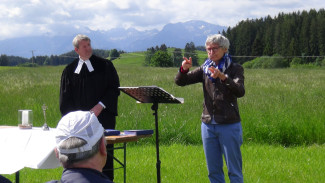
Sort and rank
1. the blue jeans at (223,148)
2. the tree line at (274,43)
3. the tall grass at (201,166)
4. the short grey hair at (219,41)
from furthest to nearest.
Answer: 1. the tree line at (274,43)
2. the tall grass at (201,166)
3. the blue jeans at (223,148)
4. the short grey hair at (219,41)

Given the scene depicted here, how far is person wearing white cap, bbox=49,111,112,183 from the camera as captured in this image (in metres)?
2.33

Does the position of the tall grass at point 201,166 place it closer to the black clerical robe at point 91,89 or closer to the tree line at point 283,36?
the black clerical robe at point 91,89

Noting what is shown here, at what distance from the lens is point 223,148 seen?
4.96 m

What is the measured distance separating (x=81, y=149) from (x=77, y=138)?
7 centimetres

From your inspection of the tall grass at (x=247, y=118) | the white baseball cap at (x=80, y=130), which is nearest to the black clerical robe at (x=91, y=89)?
the white baseball cap at (x=80, y=130)

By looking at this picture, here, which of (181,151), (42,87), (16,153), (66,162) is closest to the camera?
(66,162)

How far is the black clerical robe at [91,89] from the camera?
Result: 224 inches

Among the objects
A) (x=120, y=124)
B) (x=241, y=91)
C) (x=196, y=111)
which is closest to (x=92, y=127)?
(x=241, y=91)

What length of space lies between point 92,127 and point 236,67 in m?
2.74

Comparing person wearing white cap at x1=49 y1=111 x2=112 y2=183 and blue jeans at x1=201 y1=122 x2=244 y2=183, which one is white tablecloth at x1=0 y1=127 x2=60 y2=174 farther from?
person wearing white cap at x1=49 y1=111 x2=112 y2=183

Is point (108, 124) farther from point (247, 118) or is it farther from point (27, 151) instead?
point (247, 118)

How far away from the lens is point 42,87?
1925 cm

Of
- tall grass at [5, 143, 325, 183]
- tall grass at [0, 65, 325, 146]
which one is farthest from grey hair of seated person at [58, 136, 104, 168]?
tall grass at [0, 65, 325, 146]

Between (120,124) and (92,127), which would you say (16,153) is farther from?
(120,124)
